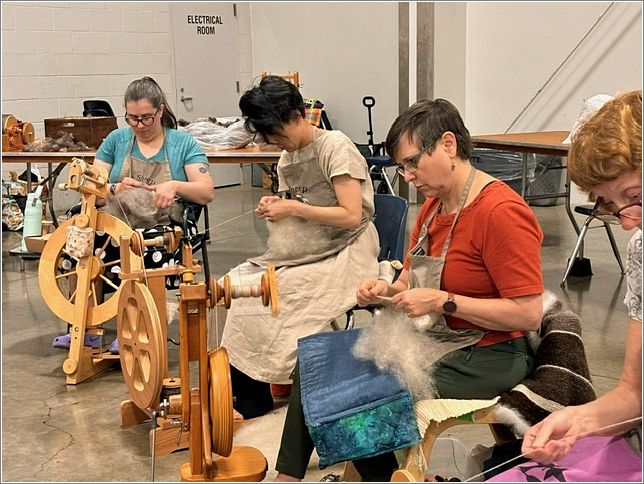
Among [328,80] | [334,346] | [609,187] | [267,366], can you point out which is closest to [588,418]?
[609,187]

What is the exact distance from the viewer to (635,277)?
1.44 m

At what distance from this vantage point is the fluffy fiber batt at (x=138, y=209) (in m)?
3.27

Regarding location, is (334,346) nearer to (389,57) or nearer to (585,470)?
(585,470)

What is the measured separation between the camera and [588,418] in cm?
145

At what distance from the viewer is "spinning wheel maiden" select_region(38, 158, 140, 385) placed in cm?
312

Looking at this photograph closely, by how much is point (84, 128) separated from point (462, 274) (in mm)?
3812

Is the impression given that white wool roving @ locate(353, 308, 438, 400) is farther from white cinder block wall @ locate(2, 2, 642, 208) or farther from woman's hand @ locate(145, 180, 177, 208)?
white cinder block wall @ locate(2, 2, 642, 208)

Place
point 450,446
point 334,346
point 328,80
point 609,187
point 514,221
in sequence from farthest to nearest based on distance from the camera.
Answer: point 328,80 < point 450,446 < point 334,346 < point 514,221 < point 609,187

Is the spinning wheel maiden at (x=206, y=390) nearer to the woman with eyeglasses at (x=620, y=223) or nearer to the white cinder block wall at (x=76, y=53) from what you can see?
the woman with eyeglasses at (x=620, y=223)

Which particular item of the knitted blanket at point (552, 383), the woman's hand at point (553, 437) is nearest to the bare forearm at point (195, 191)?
the knitted blanket at point (552, 383)

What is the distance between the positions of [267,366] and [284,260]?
0.37m

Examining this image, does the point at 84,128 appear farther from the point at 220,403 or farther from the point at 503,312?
the point at 503,312

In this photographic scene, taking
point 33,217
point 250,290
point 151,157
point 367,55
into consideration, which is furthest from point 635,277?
point 367,55

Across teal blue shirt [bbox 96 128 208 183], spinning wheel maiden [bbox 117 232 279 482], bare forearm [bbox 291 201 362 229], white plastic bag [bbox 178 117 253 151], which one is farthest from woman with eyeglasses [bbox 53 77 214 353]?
white plastic bag [bbox 178 117 253 151]
